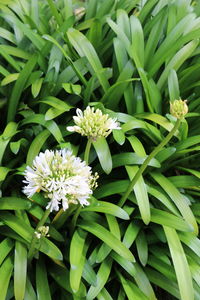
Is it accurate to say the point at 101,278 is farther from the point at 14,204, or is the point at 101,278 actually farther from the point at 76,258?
the point at 14,204

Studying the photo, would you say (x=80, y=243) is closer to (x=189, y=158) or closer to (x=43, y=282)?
(x=43, y=282)

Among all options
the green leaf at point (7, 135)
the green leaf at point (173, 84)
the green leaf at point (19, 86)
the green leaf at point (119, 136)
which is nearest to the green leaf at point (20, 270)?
the green leaf at point (7, 135)

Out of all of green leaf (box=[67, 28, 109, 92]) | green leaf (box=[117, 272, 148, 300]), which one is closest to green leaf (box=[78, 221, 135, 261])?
green leaf (box=[117, 272, 148, 300])

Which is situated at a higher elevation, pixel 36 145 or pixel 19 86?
pixel 19 86

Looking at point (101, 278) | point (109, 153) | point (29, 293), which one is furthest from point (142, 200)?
point (29, 293)

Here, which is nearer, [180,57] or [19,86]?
[19,86]

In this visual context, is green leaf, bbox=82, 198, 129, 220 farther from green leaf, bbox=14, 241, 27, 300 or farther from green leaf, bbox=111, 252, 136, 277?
green leaf, bbox=14, 241, 27, 300

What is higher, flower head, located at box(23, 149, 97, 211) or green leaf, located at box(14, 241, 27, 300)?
flower head, located at box(23, 149, 97, 211)
